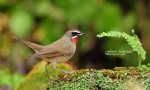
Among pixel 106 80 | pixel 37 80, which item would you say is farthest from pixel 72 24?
pixel 106 80

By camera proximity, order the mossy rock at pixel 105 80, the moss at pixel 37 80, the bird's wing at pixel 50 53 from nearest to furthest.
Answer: the mossy rock at pixel 105 80 → the bird's wing at pixel 50 53 → the moss at pixel 37 80

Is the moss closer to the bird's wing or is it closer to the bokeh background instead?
the bird's wing

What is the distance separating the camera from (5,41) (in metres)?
11.0

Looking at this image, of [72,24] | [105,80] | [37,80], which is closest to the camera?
[105,80]

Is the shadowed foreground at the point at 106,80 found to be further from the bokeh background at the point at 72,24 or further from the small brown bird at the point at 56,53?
the bokeh background at the point at 72,24

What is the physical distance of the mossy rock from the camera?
18.5ft

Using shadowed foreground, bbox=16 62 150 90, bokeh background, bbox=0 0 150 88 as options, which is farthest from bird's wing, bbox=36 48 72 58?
bokeh background, bbox=0 0 150 88

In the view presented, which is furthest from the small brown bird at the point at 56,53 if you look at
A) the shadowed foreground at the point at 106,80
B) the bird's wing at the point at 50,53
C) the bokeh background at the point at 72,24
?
the bokeh background at the point at 72,24

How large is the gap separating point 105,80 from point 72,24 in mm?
4807

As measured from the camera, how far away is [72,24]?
34.4ft

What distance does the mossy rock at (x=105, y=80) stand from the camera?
18.5 ft

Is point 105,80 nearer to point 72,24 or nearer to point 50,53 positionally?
point 50,53

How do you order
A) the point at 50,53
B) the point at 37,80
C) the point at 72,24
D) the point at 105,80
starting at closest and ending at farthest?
the point at 105,80 < the point at 50,53 < the point at 37,80 < the point at 72,24

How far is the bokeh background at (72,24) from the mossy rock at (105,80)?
13.8 feet
